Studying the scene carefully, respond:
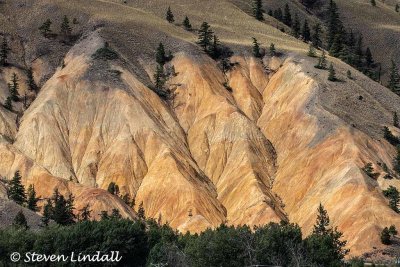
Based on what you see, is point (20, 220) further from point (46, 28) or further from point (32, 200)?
point (46, 28)

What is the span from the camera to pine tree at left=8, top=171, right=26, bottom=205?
8932cm

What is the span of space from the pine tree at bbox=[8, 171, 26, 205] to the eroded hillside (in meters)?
3.70

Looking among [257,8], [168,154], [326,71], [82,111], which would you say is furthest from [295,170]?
[257,8]

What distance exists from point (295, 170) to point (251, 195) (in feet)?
33.8

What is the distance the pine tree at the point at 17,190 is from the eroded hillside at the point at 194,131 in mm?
3705

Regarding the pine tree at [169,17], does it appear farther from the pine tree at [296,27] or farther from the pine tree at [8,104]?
the pine tree at [8,104]

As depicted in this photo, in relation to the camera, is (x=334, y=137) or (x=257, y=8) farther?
(x=257, y=8)

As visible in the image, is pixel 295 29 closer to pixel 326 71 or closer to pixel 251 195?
pixel 326 71

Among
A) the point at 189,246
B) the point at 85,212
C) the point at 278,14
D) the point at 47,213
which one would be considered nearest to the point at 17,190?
the point at 47,213

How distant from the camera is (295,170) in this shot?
105 meters

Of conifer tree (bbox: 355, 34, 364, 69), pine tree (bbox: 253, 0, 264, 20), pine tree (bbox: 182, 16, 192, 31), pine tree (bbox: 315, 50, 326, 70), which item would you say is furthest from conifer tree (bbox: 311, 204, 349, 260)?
pine tree (bbox: 253, 0, 264, 20)

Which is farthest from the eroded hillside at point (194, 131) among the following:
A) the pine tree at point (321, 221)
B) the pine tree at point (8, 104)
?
the pine tree at point (321, 221)

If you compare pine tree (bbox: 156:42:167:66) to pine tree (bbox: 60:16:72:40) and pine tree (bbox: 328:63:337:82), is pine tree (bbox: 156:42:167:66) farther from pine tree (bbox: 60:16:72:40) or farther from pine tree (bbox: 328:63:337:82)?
pine tree (bbox: 328:63:337:82)

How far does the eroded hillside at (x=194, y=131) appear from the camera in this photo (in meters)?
95.6
